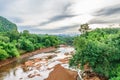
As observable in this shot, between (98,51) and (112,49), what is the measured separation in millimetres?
1958

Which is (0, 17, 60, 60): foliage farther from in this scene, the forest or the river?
the river

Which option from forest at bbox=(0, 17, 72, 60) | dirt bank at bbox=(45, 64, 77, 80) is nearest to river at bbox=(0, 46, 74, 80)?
forest at bbox=(0, 17, 72, 60)

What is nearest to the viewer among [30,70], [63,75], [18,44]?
[63,75]

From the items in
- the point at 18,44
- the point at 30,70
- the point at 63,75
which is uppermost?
the point at 18,44

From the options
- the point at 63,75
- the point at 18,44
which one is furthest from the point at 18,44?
the point at 63,75

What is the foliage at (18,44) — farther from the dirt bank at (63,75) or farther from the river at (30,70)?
the dirt bank at (63,75)

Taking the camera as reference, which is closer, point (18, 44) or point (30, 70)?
point (30, 70)

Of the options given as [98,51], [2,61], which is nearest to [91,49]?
[98,51]

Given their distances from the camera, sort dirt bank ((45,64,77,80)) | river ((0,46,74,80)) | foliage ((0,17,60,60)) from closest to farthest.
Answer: dirt bank ((45,64,77,80))
river ((0,46,74,80))
foliage ((0,17,60,60))

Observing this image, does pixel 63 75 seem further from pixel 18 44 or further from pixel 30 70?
pixel 18 44

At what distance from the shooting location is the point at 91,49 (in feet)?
106

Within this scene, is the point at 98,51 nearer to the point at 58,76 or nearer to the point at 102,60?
the point at 102,60

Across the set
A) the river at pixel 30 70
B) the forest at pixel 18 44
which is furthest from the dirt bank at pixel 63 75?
the forest at pixel 18 44

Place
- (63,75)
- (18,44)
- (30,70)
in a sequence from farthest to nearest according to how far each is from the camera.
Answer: (18,44), (30,70), (63,75)
